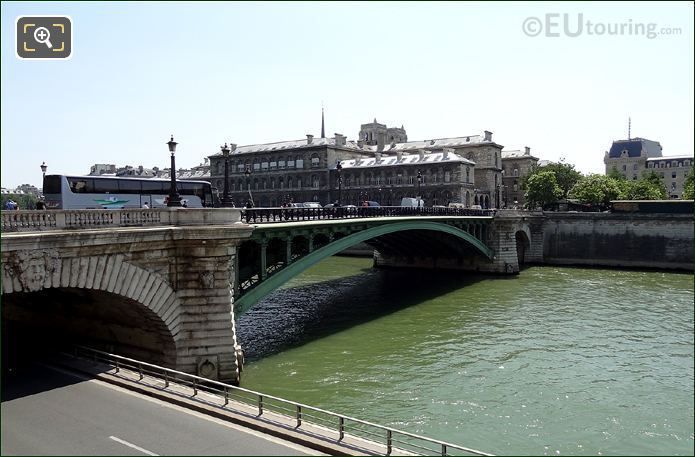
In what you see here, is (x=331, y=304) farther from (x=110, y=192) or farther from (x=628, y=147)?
(x=628, y=147)

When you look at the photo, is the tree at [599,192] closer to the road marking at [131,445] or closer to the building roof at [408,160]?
the building roof at [408,160]

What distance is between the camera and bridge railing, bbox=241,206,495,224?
90.2ft

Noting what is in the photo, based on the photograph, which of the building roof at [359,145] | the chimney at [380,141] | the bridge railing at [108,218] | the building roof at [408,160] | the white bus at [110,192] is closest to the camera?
the bridge railing at [108,218]

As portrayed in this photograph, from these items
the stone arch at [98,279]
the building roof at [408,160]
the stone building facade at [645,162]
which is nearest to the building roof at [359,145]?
the building roof at [408,160]

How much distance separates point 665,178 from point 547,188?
192 ft

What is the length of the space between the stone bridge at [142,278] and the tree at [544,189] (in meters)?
69.7

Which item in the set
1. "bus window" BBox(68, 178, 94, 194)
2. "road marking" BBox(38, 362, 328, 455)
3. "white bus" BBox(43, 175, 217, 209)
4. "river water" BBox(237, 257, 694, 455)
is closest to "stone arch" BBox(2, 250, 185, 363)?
"road marking" BBox(38, 362, 328, 455)

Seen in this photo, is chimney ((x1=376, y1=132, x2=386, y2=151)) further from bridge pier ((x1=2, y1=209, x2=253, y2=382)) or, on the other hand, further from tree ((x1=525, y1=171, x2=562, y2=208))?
bridge pier ((x1=2, y1=209, x2=253, y2=382))

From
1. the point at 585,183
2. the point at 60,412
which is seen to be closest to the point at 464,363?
the point at 60,412

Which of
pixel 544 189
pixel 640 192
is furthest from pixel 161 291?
pixel 640 192

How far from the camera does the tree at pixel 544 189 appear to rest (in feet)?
293

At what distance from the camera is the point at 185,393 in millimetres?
16109

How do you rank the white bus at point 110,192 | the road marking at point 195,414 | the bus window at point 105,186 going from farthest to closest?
the bus window at point 105,186 → the white bus at point 110,192 → the road marking at point 195,414

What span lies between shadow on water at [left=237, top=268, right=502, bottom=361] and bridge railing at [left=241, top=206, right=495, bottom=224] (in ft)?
19.3
